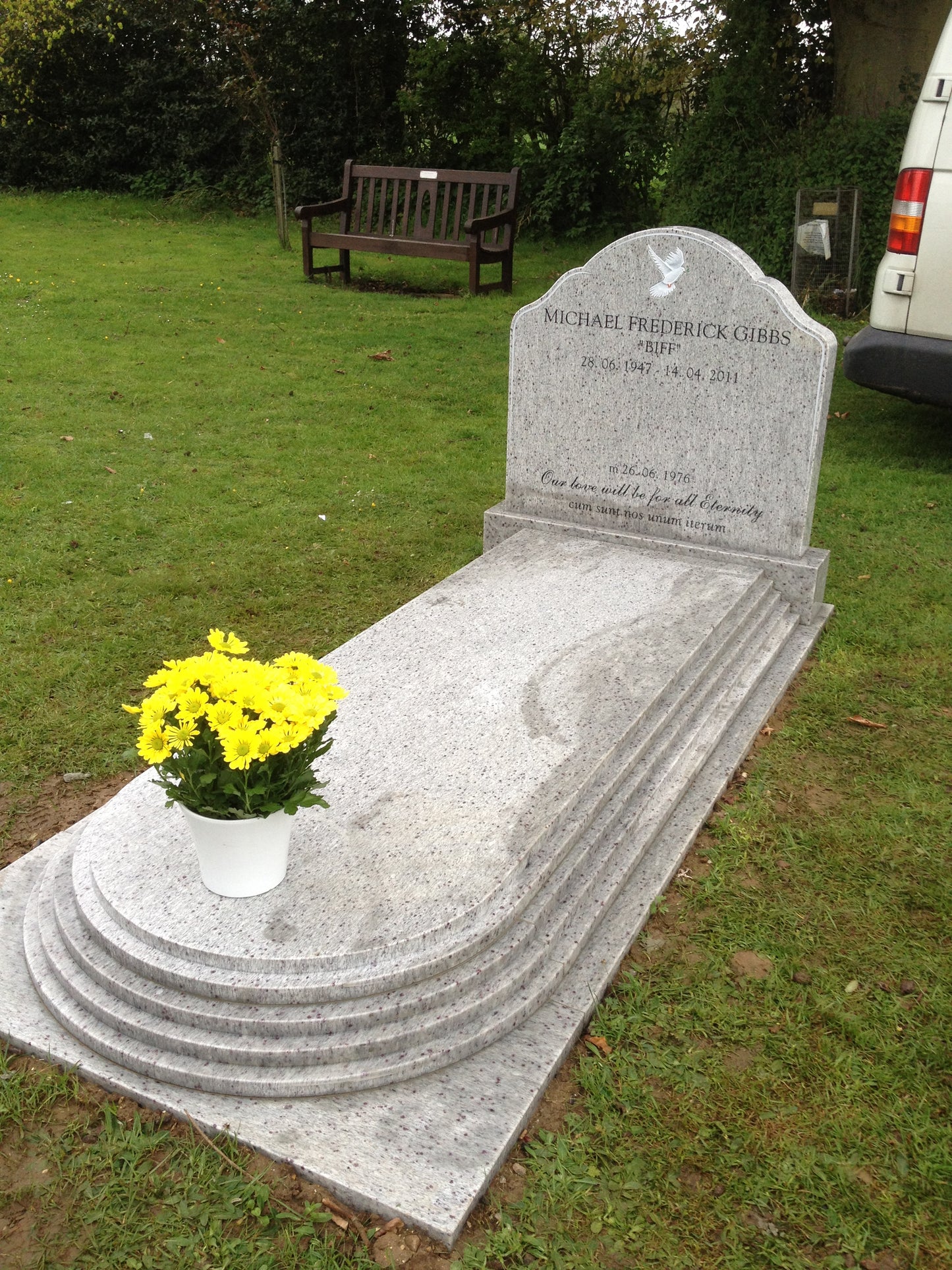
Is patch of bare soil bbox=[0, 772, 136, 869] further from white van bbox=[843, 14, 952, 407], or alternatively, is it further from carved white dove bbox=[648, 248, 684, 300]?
white van bbox=[843, 14, 952, 407]

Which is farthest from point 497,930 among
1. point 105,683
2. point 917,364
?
point 917,364

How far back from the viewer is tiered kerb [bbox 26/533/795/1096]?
2770 millimetres

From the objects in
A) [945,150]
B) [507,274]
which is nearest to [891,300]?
[945,150]

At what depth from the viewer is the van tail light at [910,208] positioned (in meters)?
6.39

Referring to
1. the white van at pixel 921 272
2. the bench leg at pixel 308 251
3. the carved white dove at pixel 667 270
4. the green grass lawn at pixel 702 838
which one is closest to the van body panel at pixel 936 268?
the white van at pixel 921 272

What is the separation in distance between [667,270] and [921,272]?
2151mm

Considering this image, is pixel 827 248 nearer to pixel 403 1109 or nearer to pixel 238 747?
pixel 238 747

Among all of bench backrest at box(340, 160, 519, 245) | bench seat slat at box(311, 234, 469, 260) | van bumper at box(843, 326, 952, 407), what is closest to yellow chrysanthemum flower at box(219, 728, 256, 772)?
van bumper at box(843, 326, 952, 407)

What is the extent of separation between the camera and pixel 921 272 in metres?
6.45

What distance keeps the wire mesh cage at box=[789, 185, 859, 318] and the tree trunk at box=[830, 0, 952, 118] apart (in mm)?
1128

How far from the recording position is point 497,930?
2.98 meters

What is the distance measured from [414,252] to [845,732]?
29.3 feet

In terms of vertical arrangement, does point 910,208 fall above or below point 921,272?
above

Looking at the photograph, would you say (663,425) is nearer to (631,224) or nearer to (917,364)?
(917,364)
